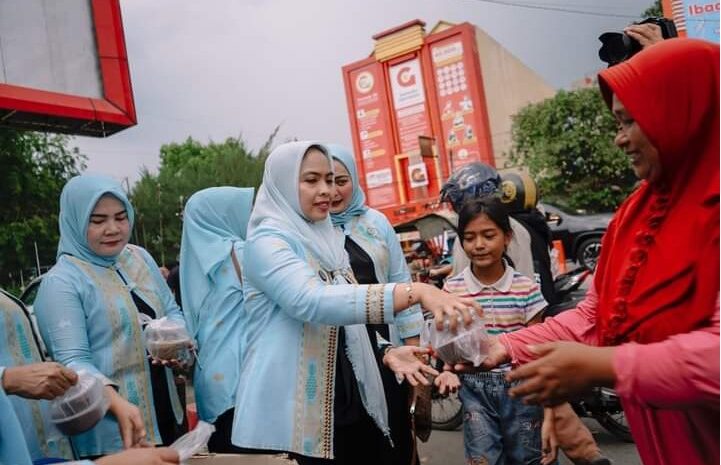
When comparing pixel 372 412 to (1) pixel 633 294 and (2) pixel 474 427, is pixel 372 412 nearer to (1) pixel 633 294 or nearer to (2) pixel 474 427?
(2) pixel 474 427

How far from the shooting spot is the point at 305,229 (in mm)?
2068

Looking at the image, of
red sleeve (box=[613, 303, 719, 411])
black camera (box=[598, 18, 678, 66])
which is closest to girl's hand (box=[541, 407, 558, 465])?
red sleeve (box=[613, 303, 719, 411])

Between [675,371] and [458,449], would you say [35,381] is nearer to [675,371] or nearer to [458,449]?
[675,371]

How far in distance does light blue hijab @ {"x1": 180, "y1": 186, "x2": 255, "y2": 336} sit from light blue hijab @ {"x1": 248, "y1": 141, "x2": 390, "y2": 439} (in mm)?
899

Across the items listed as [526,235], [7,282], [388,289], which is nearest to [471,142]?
[7,282]

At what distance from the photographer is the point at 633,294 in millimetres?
1305

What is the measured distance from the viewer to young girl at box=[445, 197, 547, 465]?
2.51m

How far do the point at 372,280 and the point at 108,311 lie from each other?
104 cm

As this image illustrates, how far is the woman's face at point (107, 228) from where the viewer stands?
2613 mm

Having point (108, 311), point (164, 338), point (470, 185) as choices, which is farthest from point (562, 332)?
point (470, 185)

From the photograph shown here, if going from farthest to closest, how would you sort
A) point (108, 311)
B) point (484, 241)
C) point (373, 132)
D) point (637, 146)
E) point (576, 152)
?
point (373, 132), point (576, 152), point (484, 241), point (108, 311), point (637, 146)

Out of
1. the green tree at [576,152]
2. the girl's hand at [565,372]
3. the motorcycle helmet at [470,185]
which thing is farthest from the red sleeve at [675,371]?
the green tree at [576,152]

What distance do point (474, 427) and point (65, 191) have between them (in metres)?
2.00

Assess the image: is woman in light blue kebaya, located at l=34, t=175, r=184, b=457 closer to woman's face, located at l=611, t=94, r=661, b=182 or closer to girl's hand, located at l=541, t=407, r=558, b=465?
girl's hand, located at l=541, t=407, r=558, b=465
